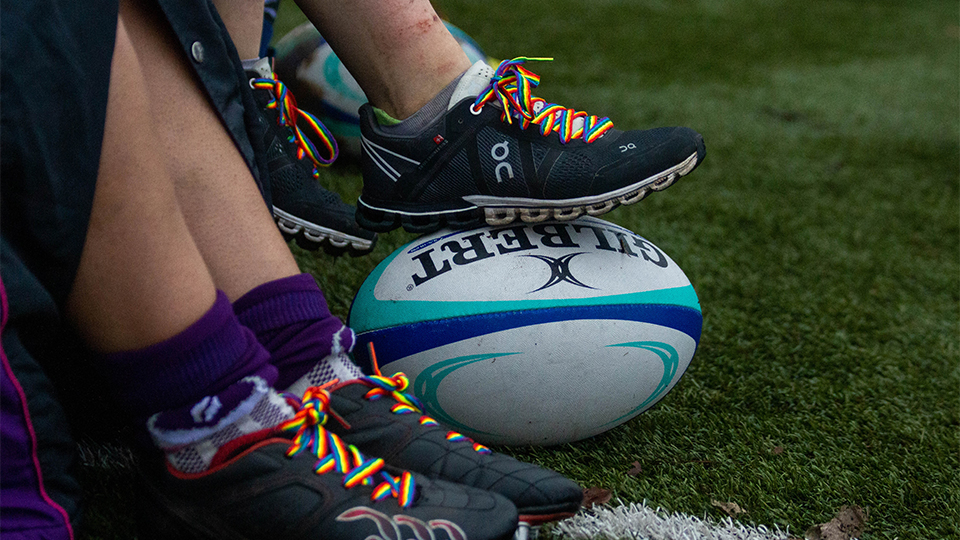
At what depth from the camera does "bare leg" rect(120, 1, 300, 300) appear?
111 cm

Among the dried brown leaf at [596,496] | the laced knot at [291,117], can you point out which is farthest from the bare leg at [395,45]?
the dried brown leaf at [596,496]

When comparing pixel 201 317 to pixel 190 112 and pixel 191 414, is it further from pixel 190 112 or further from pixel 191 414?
pixel 190 112

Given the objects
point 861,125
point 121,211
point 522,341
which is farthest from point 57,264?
point 861,125

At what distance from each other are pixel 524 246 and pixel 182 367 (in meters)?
0.68

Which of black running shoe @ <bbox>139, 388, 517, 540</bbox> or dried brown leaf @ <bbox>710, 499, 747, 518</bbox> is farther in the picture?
dried brown leaf @ <bbox>710, 499, 747, 518</bbox>

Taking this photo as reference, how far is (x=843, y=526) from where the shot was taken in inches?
51.2

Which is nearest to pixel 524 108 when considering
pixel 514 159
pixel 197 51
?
pixel 514 159

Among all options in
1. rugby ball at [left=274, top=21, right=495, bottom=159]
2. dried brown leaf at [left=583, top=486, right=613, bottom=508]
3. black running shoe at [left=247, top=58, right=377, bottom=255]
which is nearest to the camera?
dried brown leaf at [left=583, top=486, right=613, bottom=508]

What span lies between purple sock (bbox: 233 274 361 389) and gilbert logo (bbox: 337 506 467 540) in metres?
0.22

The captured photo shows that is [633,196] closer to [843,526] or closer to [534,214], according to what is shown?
[534,214]

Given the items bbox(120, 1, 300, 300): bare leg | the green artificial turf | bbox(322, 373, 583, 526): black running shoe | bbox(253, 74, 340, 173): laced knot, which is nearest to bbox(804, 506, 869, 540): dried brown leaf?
the green artificial turf

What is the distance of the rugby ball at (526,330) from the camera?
4.52ft

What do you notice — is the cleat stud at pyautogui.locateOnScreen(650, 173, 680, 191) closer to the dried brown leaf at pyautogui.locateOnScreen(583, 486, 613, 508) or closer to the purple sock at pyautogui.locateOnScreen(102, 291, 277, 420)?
the dried brown leaf at pyautogui.locateOnScreen(583, 486, 613, 508)

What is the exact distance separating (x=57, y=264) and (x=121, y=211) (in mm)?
89
